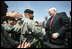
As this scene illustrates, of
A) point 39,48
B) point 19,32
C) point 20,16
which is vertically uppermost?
point 20,16

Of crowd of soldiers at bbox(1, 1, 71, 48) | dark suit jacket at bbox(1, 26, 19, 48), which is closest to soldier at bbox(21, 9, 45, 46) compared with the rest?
crowd of soldiers at bbox(1, 1, 71, 48)

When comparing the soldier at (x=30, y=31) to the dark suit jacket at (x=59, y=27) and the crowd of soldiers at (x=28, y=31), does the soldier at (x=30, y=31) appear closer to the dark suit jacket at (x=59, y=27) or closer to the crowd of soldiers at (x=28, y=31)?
the crowd of soldiers at (x=28, y=31)

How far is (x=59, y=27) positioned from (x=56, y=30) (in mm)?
107

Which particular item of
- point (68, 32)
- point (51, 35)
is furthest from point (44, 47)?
point (68, 32)

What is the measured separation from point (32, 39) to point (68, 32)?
1.17m

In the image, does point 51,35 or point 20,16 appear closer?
point 51,35

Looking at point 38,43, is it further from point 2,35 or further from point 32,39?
point 2,35

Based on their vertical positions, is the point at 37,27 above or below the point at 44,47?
above

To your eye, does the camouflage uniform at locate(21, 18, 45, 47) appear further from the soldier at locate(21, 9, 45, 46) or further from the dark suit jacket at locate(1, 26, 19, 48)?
the dark suit jacket at locate(1, 26, 19, 48)

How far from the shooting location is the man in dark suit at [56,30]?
11.2ft

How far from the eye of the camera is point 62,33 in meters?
3.47

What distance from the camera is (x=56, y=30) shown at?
362 centimetres

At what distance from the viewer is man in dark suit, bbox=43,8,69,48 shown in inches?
134

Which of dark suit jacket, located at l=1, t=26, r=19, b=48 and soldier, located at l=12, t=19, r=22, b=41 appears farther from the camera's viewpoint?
soldier, located at l=12, t=19, r=22, b=41
